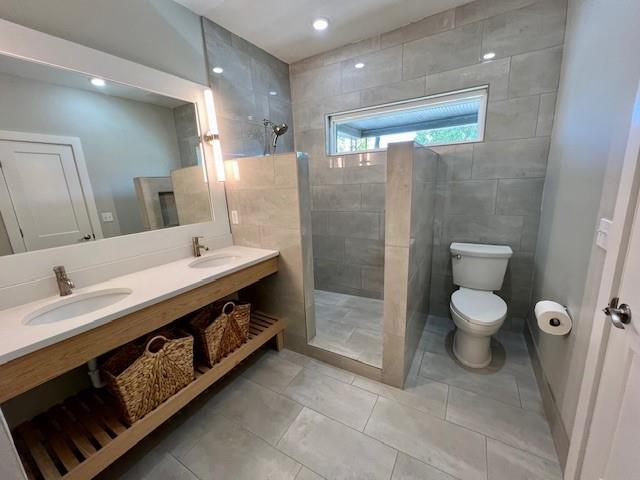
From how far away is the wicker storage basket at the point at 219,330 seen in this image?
1.62 metres

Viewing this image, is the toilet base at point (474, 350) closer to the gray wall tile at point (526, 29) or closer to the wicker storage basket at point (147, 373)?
the wicker storage basket at point (147, 373)

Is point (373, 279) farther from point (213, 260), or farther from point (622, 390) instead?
point (622, 390)

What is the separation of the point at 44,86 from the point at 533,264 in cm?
335

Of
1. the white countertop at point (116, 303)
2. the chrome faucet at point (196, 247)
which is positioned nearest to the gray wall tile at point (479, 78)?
the white countertop at point (116, 303)

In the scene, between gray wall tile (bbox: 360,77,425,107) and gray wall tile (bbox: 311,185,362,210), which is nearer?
gray wall tile (bbox: 360,77,425,107)

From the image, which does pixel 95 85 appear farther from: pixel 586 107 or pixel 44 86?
pixel 586 107

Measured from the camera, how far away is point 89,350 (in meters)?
1.03

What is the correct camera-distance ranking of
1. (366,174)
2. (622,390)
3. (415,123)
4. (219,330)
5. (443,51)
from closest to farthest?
(622,390) < (219,330) < (443,51) < (415,123) < (366,174)

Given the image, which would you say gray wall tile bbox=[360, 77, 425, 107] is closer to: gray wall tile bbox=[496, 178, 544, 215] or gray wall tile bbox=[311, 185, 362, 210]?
gray wall tile bbox=[311, 185, 362, 210]

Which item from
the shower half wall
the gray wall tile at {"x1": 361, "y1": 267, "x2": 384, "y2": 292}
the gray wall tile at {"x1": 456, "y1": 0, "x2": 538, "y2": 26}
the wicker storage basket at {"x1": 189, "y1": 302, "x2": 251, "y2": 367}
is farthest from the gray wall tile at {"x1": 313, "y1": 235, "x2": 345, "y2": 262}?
the gray wall tile at {"x1": 456, "y1": 0, "x2": 538, "y2": 26}

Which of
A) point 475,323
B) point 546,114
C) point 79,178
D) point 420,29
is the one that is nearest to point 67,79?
point 79,178

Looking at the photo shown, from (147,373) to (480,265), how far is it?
2.31 m

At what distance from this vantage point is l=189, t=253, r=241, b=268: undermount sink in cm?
186

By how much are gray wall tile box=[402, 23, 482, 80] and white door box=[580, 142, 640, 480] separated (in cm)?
175
